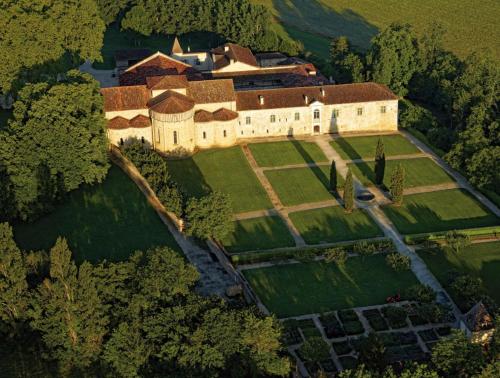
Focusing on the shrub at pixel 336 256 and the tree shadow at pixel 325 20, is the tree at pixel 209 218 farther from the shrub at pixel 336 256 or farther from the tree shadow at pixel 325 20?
the tree shadow at pixel 325 20

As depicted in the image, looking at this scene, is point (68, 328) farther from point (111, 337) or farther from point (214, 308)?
point (214, 308)

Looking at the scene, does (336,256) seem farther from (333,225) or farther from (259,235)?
(259,235)

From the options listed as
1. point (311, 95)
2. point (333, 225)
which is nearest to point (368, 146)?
point (311, 95)

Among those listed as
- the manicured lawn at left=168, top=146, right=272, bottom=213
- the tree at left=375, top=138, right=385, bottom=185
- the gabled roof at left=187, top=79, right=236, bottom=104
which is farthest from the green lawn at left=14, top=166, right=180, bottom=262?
the tree at left=375, top=138, right=385, bottom=185

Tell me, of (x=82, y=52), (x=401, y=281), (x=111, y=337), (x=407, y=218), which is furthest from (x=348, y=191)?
(x=82, y=52)

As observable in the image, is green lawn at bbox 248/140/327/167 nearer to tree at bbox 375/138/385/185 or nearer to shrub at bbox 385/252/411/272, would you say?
tree at bbox 375/138/385/185

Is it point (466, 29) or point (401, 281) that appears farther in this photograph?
point (466, 29)
